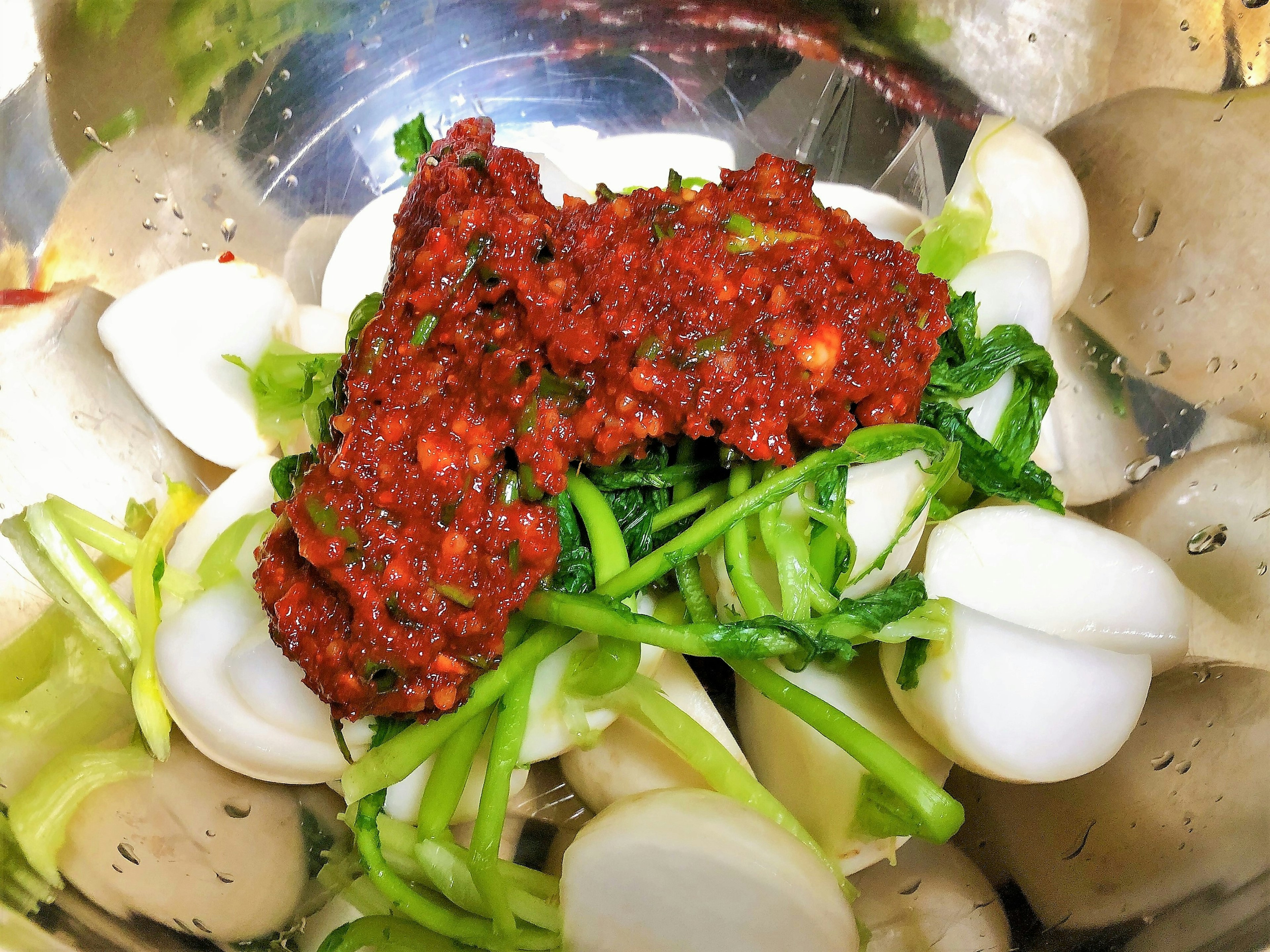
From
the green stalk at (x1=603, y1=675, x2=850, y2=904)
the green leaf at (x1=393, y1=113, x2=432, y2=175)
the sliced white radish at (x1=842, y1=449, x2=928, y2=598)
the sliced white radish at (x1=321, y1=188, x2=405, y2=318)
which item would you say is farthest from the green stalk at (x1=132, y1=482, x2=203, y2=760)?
the sliced white radish at (x1=842, y1=449, x2=928, y2=598)

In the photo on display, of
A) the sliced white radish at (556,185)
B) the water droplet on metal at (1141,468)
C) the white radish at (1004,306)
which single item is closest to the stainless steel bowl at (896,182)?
the water droplet on metal at (1141,468)

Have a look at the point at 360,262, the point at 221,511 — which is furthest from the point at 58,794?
the point at 360,262

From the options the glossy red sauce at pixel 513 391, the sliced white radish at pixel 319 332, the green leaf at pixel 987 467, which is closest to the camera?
the glossy red sauce at pixel 513 391

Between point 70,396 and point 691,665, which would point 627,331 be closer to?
point 691,665

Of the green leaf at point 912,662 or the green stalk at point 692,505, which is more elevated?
the green stalk at point 692,505

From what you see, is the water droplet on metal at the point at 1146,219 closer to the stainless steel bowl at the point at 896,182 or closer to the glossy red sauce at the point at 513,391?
the stainless steel bowl at the point at 896,182

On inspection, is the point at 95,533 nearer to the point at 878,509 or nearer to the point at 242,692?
the point at 242,692

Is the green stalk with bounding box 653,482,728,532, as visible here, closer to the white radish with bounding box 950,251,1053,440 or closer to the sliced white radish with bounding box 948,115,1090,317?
the white radish with bounding box 950,251,1053,440
